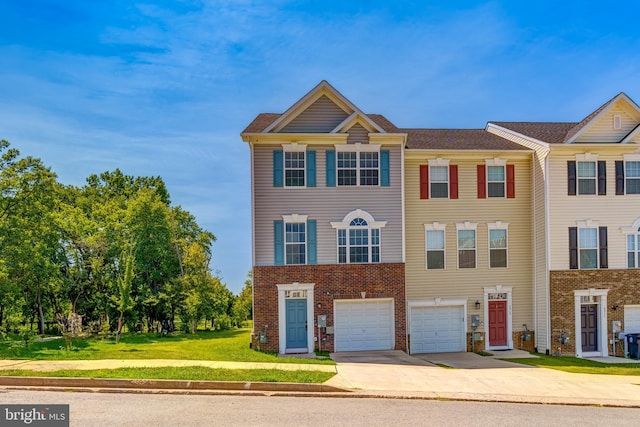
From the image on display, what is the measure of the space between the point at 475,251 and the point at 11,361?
17.4 meters

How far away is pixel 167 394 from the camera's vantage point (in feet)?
39.5

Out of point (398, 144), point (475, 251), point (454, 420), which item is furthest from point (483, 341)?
point (454, 420)

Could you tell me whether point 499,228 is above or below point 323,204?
below

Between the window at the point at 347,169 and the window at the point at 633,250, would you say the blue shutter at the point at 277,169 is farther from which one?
the window at the point at 633,250

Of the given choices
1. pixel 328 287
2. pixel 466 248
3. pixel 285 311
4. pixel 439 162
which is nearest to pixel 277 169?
pixel 328 287

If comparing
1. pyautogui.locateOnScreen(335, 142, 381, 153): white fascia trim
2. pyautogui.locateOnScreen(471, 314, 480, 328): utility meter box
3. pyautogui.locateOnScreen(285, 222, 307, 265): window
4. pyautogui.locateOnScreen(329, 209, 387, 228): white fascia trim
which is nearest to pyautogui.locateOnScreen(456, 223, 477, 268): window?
pyautogui.locateOnScreen(471, 314, 480, 328): utility meter box

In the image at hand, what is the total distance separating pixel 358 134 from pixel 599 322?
41.6 ft

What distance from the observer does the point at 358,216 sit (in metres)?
21.5

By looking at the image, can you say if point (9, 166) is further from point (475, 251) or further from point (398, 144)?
point (475, 251)

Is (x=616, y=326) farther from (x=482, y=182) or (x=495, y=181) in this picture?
(x=482, y=182)

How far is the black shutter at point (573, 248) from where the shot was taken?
22.6m

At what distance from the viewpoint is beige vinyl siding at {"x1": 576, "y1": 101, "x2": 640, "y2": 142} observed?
2302 cm

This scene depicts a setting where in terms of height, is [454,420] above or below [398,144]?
below

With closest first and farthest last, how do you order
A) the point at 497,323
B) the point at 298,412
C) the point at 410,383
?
the point at 298,412 → the point at 410,383 → the point at 497,323
